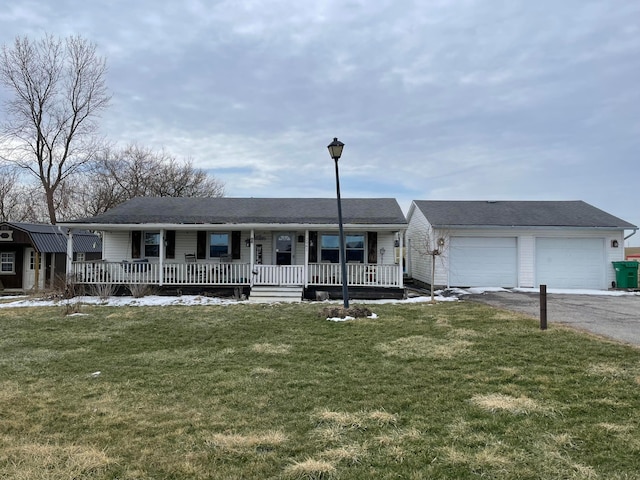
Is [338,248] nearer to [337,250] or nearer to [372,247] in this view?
[337,250]

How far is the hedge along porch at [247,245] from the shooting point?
13.6 m

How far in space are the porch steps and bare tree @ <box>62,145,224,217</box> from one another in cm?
1963

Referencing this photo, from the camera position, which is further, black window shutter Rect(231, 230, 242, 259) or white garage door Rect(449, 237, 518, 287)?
white garage door Rect(449, 237, 518, 287)

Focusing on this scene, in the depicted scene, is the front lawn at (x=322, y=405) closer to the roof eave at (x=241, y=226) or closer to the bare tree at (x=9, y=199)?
the roof eave at (x=241, y=226)

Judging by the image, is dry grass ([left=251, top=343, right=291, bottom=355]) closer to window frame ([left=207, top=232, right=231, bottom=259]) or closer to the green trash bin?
window frame ([left=207, top=232, right=231, bottom=259])

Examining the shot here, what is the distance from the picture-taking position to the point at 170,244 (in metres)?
15.3

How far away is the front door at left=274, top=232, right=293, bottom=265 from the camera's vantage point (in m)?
15.2

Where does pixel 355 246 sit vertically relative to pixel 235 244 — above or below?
below

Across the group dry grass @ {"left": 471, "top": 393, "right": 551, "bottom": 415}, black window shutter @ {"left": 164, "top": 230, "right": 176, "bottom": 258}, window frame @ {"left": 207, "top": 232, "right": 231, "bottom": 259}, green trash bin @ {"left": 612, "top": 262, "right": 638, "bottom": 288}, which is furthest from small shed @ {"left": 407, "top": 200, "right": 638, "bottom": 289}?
dry grass @ {"left": 471, "top": 393, "right": 551, "bottom": 415}

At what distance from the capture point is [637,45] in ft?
36.9

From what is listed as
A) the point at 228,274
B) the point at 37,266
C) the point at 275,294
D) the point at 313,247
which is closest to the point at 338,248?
the point at 313,247

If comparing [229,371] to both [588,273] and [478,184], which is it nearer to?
[588,273]

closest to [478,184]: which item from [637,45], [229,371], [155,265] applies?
[637,45]

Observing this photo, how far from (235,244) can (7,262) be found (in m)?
11.2
